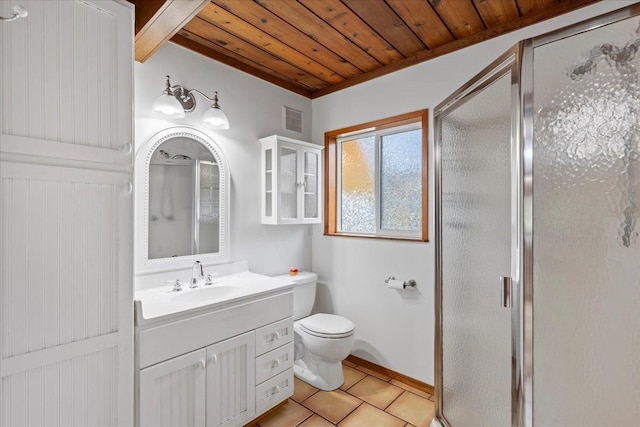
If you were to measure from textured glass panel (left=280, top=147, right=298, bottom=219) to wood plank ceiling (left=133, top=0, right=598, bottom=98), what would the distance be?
67 cm

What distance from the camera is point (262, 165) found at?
7.94ft

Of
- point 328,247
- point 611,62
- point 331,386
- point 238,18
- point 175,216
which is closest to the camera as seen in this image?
point 611,62

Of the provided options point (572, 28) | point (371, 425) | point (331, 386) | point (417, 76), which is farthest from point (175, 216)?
point (572, 28)

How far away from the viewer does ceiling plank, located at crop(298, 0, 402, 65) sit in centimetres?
166

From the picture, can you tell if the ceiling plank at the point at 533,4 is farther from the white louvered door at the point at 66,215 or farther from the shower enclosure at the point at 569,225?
the white louvered door at the point at 66,215

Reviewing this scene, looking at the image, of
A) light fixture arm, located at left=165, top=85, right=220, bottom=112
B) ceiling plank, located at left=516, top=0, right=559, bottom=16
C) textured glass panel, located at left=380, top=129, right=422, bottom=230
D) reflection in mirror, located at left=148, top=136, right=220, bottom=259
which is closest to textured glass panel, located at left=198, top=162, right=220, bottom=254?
reflection in mirror, located at left=148, top=136, right=220, bottom=259

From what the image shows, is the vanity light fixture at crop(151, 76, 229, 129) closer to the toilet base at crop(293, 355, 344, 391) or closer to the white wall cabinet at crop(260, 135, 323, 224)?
the white wall cabinet at crop(260, 135, 323, 224)

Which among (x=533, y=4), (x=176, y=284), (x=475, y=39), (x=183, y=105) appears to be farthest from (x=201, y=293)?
(x=533, y=4)

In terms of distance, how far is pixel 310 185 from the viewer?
8.69ft

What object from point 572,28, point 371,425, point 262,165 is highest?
point 572,28

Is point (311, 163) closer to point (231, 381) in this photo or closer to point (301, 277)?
point (301, 277)

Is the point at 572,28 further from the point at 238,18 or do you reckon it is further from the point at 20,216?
the point at 20,216

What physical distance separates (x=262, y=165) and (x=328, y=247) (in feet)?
3.04

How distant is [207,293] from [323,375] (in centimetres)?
103
